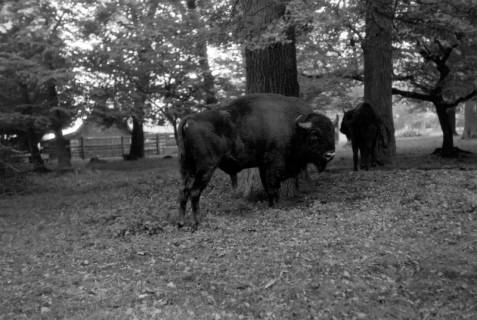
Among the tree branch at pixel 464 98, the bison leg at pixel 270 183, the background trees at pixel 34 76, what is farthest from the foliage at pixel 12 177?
the tree branch at pixel 464 98

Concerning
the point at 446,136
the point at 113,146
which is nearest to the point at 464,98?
the point at 446,136

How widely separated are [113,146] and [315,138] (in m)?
31.9

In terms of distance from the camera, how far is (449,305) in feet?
18.3

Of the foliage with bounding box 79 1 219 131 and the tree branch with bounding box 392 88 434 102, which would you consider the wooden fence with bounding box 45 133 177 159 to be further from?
the tree branch with bounding box 392 88 434 102

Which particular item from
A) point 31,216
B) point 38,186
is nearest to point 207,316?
point 31,216

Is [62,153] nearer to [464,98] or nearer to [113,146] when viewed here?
[464,98]

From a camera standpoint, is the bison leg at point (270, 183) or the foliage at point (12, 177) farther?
the foliage at point (12, 177)

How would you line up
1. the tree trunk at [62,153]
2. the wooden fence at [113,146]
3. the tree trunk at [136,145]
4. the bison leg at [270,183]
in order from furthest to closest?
the wooden fence at [113,146]
the tree trunk at [136,145]
the tree trunk at [62,153]
the bison leg at [270,183]

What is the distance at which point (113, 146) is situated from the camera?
39.8 metres

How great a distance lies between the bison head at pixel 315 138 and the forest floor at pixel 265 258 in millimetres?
908

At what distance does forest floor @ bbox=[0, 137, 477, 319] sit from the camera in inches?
221

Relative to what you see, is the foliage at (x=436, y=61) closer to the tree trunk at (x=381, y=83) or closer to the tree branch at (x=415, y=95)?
the tree branch at (x=415, y=95)

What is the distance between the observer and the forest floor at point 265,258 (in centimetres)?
561

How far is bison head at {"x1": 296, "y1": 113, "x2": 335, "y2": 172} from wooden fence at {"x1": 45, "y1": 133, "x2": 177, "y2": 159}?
27.3 meters
